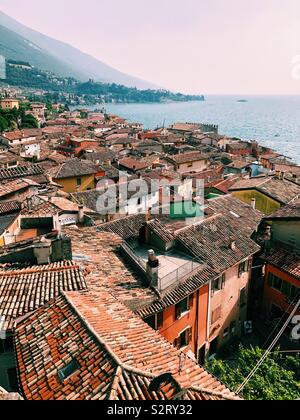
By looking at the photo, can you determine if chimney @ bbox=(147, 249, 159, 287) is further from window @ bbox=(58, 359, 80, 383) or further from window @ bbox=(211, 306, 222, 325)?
window @ bbox=(58, 359, 80, 383)

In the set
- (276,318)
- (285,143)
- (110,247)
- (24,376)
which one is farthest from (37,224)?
(285,143)

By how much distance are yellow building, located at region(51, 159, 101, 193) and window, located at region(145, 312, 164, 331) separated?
105 feet

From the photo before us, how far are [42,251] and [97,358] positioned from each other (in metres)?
6.20

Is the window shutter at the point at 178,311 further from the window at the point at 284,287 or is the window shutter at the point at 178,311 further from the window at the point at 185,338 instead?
the window at the point at 284,287

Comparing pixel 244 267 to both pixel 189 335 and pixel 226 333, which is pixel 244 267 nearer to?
pixel 226 333

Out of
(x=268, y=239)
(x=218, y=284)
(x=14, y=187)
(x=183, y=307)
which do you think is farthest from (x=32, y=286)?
(x=14, y=187)

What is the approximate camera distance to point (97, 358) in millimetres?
8836

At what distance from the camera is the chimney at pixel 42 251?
13.9 m

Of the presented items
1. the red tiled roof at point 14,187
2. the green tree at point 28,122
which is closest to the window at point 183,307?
the red tiled roof at point 14,187

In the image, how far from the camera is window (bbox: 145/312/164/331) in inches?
574

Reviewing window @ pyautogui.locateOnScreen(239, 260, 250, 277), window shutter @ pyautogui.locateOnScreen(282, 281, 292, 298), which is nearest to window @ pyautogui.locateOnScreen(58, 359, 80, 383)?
window @ pyautogui.locateOnScreen(239, 260, 250, 277)
